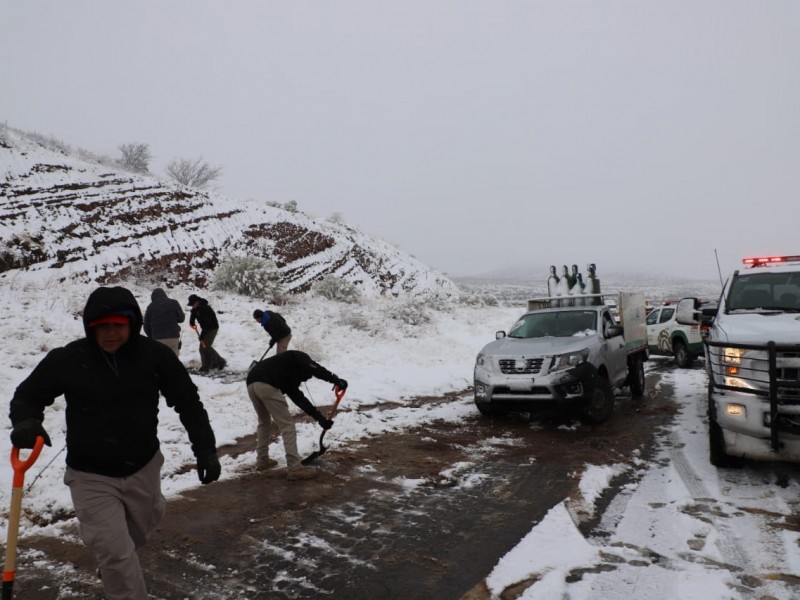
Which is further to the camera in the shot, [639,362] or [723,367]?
[639,362]

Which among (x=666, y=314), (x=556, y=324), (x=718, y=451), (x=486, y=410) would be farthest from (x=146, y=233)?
(x=718, y=451)

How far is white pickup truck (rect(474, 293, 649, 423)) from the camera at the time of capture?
739 cm

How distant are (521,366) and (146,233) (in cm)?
1831

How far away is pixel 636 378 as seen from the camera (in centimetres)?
1013

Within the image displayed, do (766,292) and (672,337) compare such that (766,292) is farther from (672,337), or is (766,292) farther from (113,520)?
(672,337)

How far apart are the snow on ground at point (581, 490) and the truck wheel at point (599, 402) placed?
93 centimetres

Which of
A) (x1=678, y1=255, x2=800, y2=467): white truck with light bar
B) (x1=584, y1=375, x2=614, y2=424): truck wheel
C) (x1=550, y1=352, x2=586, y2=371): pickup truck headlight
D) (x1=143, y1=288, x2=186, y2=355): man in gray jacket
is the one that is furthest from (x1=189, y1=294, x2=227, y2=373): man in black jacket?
(x1=678, y1=255, x2=800, y2=467): white truck with light bar

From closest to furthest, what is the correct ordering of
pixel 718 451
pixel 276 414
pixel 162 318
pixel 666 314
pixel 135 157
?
pixel 718 451 < pixel 276 414 < pixel 162 318 < pixel 666 314 < pixel 135 157

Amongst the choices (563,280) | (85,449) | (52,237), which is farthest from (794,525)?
(52,237)

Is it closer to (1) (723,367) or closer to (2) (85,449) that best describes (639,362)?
(1) (723,367)

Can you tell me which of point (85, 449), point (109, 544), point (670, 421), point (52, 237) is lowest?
point (670, 421)

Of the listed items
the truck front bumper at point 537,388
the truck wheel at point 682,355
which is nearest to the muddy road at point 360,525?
the truck front bumper at point 537,388

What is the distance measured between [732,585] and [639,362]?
7612mm

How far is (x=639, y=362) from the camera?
1028 cm
